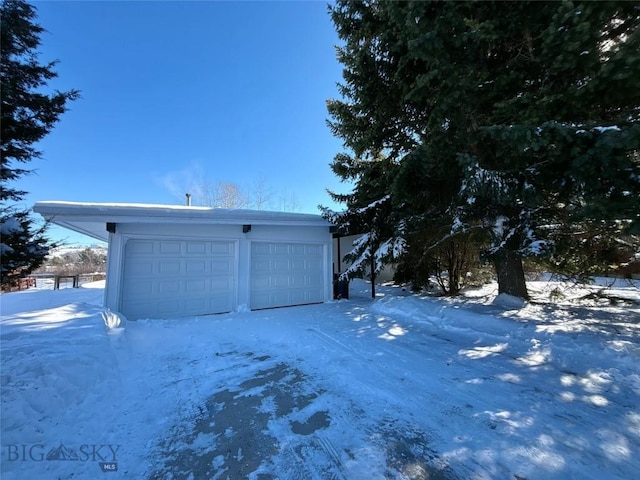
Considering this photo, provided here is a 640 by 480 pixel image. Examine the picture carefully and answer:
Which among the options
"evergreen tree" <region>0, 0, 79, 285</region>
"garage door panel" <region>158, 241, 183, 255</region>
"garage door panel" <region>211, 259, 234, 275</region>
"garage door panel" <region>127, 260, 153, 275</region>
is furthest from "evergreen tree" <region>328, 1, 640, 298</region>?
"evergreen tree" <region>0, 0, 79, 285</region>

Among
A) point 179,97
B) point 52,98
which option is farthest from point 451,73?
point 179,97

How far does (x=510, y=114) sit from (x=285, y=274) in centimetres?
684

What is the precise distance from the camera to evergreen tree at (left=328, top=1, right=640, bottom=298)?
386 cm

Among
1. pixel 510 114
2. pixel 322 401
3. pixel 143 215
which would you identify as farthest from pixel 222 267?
pixel 510 114

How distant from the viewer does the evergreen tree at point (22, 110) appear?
18.1 ft

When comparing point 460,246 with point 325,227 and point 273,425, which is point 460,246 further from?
point 273,425

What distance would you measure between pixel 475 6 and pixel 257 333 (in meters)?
7.58

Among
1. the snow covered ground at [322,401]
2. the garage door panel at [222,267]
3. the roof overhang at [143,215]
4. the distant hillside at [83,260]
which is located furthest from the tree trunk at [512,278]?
the distant hillside at [83,260]

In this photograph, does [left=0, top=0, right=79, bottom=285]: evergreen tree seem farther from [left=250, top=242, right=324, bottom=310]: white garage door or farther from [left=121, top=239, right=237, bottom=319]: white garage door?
[left=250, top=242, right=324, bottom=310]: white garage door

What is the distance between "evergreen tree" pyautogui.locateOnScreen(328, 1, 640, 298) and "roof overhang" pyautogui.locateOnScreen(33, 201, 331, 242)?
355 centimetres

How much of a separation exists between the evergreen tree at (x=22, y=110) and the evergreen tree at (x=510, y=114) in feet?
23.0

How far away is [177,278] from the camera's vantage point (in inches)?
284

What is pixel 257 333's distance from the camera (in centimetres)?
564

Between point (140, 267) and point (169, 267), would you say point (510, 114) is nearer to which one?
point (169, 267)
